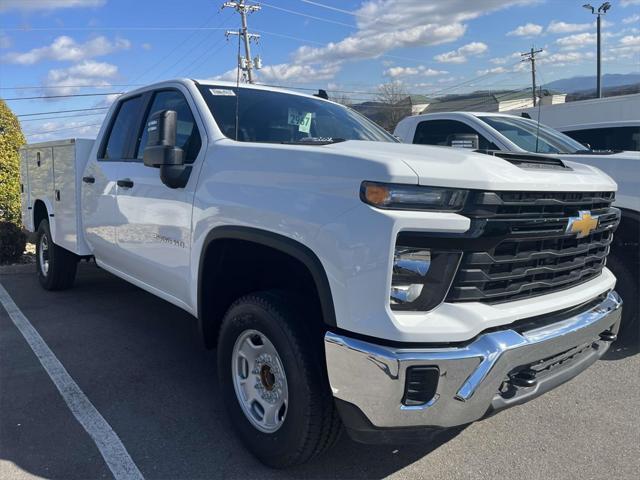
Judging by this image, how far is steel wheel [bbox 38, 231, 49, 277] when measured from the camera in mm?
6496

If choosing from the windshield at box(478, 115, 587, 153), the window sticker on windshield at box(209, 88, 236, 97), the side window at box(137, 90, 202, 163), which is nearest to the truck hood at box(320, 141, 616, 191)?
the side window at box(137, 90, 202, 163)

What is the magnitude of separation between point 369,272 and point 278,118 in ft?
6.13

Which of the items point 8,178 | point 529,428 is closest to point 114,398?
point 529,428

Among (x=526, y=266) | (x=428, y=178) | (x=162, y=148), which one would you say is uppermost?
(x=162, y=148)

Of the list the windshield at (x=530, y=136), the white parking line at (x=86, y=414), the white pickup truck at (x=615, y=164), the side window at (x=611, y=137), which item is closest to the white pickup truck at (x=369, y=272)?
the white parking line at (x=86, y=414)

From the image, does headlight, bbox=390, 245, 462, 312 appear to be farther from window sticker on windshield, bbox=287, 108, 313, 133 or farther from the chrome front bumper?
window sticker on windshield, bbox=287, 108, 313, 133

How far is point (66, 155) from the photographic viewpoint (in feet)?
18.2

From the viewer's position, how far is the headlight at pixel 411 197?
2.18m

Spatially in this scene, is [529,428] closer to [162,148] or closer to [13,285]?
[162,148]

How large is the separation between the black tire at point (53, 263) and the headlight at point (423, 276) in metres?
5.07

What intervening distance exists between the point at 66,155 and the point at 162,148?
285 cm

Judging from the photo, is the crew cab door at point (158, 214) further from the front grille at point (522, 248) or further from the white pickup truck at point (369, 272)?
the front grille at point (522, 248)

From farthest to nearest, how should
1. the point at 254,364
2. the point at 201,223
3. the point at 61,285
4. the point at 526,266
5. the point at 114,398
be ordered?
the point at 61,285 < the point at 114,398 < the point at 201,223 < the point at 254,364 < the point at 526,266

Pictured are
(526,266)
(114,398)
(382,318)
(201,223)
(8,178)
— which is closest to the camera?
(382,318)
